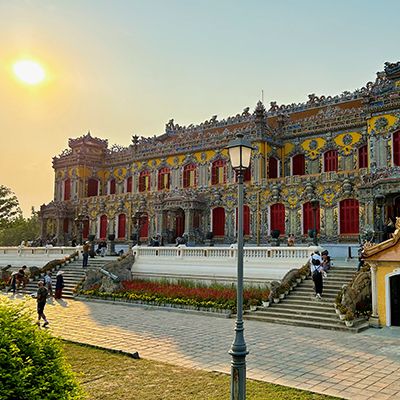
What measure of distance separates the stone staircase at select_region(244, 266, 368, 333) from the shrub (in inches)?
385

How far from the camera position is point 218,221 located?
3259 centimetres

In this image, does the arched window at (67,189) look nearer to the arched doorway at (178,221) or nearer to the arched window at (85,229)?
the arched window at (85,229)

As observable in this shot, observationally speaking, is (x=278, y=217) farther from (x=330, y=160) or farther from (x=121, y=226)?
(x=121, y=226)

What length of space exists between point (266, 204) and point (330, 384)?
22516mm

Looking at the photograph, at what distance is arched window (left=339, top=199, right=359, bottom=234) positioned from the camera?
1045 inches

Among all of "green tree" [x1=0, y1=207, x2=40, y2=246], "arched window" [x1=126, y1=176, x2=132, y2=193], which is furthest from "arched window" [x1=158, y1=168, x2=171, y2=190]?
Answer: "green tree" [x1=0, y1=207, x2=40, y2=246]

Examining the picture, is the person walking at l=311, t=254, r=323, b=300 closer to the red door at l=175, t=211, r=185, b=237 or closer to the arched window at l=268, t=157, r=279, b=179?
the arched window at l=268, t=157, r=279, b=179

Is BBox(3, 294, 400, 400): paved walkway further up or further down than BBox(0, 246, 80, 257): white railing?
further down

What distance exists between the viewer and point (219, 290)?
1816cm

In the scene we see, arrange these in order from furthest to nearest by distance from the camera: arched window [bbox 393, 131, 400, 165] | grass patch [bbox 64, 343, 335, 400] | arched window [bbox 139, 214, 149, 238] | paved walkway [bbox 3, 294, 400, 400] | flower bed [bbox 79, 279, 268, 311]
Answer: arched window [bbox 139, 214, 149, 238], arched window [bbox 393, 131, 400, 165], flower bed [bbox 79, 279, 268, 311], paved walkway [bbox 3, 294, 400, 400], grass patch [bbox 64, 343, 335, 400]

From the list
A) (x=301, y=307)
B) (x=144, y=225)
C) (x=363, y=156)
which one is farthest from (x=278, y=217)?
(x=301, y=307)

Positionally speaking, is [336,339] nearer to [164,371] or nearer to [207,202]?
[164,371]

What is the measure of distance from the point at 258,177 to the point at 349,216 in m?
7.16

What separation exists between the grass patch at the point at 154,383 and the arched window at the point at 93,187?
35156 mm
